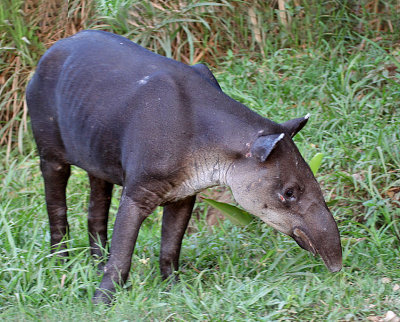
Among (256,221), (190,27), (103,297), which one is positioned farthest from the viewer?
(190,27)

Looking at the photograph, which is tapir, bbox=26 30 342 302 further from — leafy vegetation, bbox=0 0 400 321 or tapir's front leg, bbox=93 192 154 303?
leafy vegetation, bbox=0 0 400 321

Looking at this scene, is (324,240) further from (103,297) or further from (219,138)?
(103,297)

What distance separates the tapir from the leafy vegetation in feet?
1.18

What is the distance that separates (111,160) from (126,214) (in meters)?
0.44

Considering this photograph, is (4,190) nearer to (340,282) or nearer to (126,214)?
(126,214)

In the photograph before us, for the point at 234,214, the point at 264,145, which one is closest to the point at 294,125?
the point at 264,145

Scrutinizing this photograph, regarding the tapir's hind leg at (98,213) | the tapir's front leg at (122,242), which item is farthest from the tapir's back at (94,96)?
the tapir's hind leg at (98,213)

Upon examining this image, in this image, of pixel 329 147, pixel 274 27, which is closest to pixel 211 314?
pixel 329 147

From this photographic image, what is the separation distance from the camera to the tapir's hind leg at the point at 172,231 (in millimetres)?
5621

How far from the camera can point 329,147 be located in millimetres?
7371

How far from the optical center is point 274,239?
5926mm

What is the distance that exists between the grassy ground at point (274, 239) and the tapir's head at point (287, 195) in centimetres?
32

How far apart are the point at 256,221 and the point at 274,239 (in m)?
0.44

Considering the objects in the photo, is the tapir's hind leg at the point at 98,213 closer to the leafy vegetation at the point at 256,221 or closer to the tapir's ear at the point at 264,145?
the leafy vegetation at the point at 256,221
